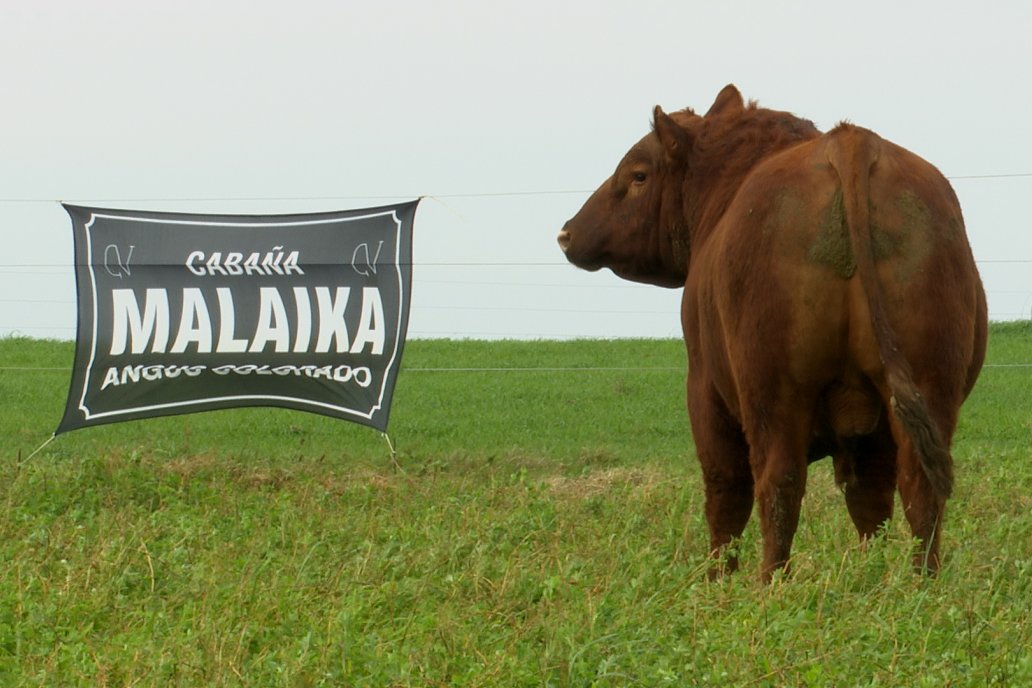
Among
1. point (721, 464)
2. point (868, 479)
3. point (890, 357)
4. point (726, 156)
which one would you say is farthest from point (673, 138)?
point (890, 357)

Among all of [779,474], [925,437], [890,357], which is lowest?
[779,474]

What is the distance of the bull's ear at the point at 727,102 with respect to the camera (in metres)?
6.94

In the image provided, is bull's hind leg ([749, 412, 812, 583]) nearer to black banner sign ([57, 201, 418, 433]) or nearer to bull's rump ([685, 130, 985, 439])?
bull's rump ([685, 130, 985, 439])

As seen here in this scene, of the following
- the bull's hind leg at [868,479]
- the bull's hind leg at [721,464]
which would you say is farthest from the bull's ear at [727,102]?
the bull's hind leg at [868,479]

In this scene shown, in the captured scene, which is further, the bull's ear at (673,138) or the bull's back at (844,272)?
the bull's ear at (673,138)

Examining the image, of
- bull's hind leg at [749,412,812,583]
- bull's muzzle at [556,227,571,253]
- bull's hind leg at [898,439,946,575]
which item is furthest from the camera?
bull's muzzle at [556,227,571,253]

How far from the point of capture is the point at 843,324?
5277mm

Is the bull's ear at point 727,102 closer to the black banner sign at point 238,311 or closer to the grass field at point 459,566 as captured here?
the grass field at point 459,566

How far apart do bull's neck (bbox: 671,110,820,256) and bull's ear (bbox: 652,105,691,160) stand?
2.6 inches

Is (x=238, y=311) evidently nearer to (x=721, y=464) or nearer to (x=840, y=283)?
(x=721, y=464)

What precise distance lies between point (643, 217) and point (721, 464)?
1.36 metres

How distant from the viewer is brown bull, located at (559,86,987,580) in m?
5.20

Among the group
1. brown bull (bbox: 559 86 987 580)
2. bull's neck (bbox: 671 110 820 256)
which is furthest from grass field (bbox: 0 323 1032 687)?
bull's neck (bbox: 671 110 820 256)

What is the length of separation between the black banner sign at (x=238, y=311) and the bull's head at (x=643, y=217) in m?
2.86
